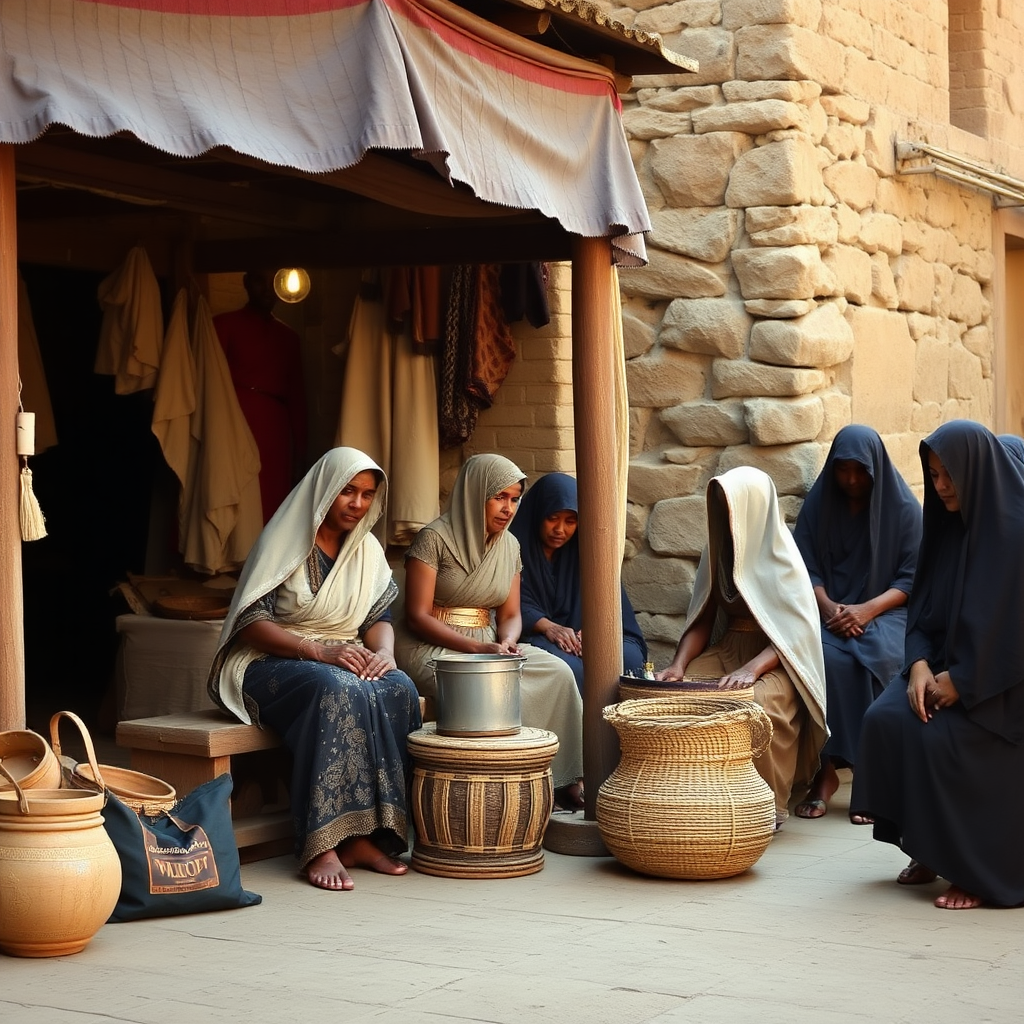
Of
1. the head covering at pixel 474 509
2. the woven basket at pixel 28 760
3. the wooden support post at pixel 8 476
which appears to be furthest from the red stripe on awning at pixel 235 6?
the head covering at pixel 474 509

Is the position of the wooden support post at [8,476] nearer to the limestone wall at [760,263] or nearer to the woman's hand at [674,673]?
the woman's hand at [674,673]

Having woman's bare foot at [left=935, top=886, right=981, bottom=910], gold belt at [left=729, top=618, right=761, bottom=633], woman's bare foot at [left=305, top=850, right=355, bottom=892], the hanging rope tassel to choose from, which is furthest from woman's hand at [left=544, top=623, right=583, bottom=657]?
the hanging rope tassel

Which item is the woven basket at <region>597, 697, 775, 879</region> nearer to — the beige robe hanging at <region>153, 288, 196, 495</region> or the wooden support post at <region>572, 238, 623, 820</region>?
the wooden support post at <region>572, 238, 623, 820</region>

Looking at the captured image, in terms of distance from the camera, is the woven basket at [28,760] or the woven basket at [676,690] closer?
the woven basket at [28,760]

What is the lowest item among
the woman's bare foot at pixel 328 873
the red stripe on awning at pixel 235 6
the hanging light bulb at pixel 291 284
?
the woman's bare foot at pixel 328 873

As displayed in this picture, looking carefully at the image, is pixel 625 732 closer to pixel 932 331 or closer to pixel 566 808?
pixel 566 808

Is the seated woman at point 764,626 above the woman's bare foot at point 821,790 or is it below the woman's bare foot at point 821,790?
above

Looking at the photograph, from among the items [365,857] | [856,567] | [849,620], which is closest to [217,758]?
[365,857]

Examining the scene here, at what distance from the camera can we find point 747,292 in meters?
7.66

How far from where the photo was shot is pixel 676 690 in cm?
586

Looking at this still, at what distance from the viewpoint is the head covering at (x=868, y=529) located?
7168mm

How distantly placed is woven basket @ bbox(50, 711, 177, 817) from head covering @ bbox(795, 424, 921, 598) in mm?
3182

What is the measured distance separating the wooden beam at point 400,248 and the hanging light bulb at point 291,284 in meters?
0.21

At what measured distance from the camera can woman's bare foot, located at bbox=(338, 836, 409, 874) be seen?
560cm
